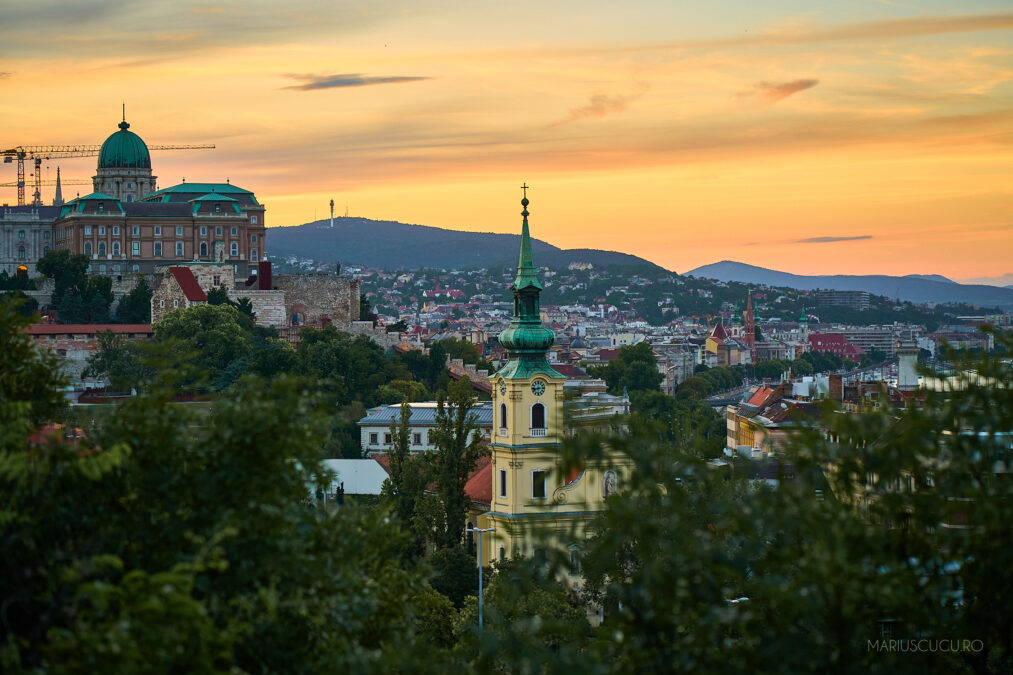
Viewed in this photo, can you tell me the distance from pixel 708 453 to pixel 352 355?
86865 millimetres

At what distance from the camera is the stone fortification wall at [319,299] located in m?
121

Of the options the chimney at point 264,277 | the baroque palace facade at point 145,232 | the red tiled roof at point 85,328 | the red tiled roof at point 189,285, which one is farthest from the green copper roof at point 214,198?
the red tiled roof at point 85,328

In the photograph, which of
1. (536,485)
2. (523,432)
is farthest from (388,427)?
(536,485)

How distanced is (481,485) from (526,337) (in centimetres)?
766

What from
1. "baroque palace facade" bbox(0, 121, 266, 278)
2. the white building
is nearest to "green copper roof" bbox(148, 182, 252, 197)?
"baroque palace facade" bbox(0, 121, 266, 278)

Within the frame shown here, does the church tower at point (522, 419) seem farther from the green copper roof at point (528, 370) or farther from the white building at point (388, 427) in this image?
the white building at point (388, 427)

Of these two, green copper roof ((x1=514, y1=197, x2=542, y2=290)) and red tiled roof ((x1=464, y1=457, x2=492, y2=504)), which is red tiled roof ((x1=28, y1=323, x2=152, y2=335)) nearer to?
red tiled roof ((x1=464, y1=457, x2=492, y2=504))

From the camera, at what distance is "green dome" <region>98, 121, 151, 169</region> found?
495 feet

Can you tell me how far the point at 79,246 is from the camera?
131m

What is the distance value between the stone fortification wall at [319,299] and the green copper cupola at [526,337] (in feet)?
183

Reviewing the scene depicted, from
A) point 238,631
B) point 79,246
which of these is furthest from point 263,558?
point 79,246

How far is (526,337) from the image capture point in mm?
62688

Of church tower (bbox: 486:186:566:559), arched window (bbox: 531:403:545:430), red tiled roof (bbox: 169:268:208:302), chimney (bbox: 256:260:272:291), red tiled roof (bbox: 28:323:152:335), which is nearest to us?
church tower (bbox: 486:186:566:559)

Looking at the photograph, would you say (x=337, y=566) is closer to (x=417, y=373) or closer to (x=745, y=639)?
(x=745, y=639)
